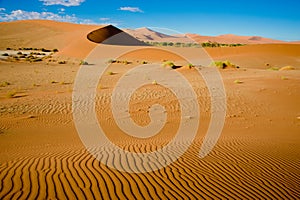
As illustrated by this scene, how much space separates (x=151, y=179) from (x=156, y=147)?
8.22 ft

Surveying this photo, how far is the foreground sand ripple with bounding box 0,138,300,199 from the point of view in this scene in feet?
14.2

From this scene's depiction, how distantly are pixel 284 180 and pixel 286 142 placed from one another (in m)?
3.58

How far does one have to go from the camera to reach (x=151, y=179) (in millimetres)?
4969

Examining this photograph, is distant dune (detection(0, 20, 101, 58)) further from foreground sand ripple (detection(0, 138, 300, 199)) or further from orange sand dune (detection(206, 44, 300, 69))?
foreground sand ripple (detection(0, 138, 300, 199))

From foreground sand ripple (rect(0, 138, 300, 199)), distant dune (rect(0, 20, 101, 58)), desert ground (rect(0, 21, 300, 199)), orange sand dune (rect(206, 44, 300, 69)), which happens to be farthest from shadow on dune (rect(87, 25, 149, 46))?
foreground sand ripple (rect(0, 138, 300, 199))

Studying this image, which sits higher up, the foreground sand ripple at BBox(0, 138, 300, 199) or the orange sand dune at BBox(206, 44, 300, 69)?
the orange sand dune at BBox(206, 44, 300, 69)

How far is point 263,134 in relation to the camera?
954 cm

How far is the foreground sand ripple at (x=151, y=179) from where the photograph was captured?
171 inches

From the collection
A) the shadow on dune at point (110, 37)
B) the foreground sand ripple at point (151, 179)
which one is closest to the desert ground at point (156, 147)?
the foreground sand ripple at point (151, 179)

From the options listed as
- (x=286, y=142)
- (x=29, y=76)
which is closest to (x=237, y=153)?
(x=286, y=142)

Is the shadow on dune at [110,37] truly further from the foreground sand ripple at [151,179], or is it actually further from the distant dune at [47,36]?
the foreground sand ripple at [151,179]

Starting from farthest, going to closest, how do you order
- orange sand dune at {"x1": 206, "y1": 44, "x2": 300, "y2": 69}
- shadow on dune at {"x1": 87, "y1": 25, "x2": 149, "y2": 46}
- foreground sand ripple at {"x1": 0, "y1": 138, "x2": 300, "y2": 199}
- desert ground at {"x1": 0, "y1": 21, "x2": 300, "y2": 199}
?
shadow on dune at {"x1": 87, "y1": 25, "x2": 149, "y2": 46} → orange sand dune at {"x1": 206, "y1": 44, "x2": 300, "y2": 69} → desert ground at {"x1": 0, "y1": 21, "x2": 300, "y2": 199} → foreground sand ripple at {"x1": 0, "y1": 138, "x2": 300, "y2": 199}

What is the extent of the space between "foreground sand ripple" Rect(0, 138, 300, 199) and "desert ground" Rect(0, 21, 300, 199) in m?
0.02

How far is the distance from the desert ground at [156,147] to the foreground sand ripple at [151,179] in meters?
0.02
